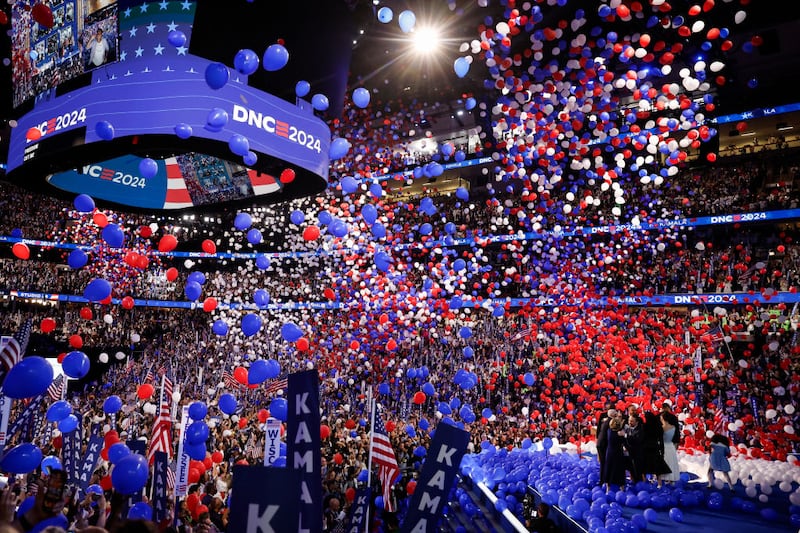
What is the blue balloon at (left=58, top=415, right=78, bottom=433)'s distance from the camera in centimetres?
605

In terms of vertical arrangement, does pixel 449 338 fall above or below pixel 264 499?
above

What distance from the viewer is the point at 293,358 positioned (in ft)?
73.2

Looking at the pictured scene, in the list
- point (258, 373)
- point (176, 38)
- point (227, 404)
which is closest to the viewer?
point (176, 38)

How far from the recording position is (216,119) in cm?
539

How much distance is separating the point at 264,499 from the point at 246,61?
4.35m

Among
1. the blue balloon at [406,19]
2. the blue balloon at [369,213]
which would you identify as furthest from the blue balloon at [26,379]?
the blue balloon at [406,19]

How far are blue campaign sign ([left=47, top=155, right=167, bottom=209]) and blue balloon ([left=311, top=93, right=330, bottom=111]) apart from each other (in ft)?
8.47

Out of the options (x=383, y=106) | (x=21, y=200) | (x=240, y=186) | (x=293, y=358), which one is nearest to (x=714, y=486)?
(x=240, y=186)

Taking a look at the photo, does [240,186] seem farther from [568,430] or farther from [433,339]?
[433,339]

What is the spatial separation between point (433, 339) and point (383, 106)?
9.47 meters

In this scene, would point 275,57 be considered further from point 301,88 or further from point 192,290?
point 192,290

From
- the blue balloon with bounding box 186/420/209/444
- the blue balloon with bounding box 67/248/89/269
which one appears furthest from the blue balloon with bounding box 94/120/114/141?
the blue balloon with bounding box 186/420/209/444

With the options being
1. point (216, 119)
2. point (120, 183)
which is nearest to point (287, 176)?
point (216, 119)

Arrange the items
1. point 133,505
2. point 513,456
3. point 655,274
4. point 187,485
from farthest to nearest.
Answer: point 655,274, point 513,456, point 187,485, point 133,505
